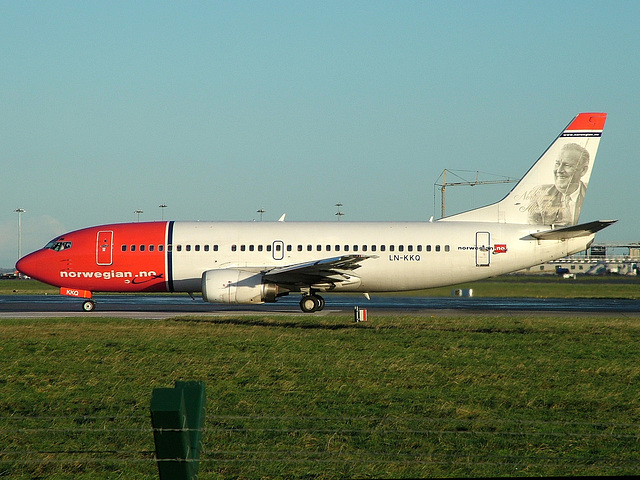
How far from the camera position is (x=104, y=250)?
3200 centimetres

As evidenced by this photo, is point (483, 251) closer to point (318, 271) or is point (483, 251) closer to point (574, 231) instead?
point (574, 231)

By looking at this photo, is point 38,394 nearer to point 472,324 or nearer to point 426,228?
point 472,324

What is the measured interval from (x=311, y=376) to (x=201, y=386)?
971 cm

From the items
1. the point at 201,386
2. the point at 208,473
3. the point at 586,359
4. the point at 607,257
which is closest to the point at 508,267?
the point at 586,359

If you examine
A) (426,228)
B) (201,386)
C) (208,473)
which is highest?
(426,228)

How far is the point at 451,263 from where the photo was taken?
32125mm

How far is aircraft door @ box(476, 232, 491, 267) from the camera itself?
32.2 metres

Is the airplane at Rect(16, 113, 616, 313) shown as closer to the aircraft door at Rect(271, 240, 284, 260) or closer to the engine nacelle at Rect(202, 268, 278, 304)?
the aircraft door at Rect(271, 240, 284, 260)

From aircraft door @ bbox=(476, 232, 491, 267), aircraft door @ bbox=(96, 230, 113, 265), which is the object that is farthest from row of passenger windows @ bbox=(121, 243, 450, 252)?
aircraft door @ bbox=(476, 232, 491, 267)

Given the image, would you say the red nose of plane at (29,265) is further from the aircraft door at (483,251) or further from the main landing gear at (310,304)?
the aircraft door at (483,251)

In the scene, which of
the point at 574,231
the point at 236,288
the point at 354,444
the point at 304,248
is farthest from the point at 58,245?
the point at 354,444

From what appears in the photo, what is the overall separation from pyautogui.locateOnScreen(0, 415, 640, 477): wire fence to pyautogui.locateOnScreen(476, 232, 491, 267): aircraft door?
21.3m

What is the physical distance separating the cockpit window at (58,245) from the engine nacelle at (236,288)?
713 cm

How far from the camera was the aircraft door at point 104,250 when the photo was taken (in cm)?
3192
